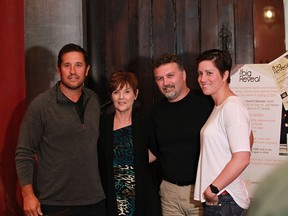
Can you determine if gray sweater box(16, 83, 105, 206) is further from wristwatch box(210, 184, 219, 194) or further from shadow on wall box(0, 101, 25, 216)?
wristwatch box(210, 184, 219, 194)

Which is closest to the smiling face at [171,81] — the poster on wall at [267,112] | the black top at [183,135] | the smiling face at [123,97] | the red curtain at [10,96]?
the black top at [183,135]

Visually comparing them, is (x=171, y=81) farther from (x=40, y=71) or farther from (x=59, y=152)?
(x=40, y=71)

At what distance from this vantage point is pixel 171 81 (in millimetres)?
2221

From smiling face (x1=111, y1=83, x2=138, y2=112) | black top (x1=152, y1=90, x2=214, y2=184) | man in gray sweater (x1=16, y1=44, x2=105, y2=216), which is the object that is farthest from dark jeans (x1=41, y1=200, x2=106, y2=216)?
smiling face (x1=111, y1=83, x2=138, y2=112)

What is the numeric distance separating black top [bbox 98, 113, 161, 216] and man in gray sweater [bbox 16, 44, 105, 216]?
0.04 metres

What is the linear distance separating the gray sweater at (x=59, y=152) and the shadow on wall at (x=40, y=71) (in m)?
0.95

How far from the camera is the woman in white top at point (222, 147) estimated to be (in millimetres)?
1771

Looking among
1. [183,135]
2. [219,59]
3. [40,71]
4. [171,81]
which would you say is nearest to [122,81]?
[171,81]

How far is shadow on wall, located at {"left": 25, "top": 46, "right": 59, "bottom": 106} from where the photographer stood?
10.2ft

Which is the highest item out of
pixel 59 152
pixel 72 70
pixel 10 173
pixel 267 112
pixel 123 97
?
pixel 72 70

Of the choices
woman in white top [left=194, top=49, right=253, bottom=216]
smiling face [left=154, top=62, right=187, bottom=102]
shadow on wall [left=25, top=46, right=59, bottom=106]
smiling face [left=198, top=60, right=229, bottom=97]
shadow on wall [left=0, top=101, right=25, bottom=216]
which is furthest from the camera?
shadow on wall [left=25, top=46, right=59, bottom=106]

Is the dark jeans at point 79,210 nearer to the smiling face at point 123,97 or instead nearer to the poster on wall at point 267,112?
the smiling face at point 123,97

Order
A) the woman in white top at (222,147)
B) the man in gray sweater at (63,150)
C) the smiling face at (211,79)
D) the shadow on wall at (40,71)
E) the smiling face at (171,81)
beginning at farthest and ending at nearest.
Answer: the shadow on wall at (40,71) → the smiling face at (171,81) → the man in gray sweater at (63,150) → the smiling face at (211,79) → the woman in white top at (222,147)

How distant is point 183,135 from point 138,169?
1.01ft
